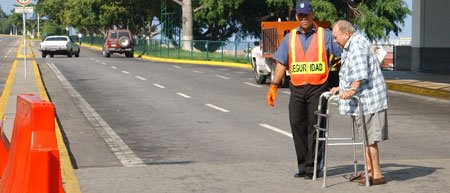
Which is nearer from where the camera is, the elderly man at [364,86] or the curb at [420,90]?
the elderly man at [364,86]

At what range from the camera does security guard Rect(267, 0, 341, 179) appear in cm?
826

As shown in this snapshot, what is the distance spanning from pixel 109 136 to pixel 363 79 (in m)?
5.69

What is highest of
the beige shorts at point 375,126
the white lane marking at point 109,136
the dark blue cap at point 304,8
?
the dark blue cap at point 304,8

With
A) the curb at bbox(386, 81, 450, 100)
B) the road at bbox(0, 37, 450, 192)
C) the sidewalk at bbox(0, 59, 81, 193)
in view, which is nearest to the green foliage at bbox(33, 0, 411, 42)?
the curb at bbox(386, 81, 450, 100)

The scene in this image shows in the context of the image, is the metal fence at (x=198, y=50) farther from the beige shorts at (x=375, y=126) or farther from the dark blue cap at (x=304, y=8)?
the beige shorts at (x=375, y=126)

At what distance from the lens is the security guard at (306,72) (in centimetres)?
826

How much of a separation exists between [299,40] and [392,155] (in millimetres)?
2894

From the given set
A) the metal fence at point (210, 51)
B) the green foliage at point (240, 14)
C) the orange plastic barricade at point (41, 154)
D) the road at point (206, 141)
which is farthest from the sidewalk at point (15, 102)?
the green foliage at point (240, 14)

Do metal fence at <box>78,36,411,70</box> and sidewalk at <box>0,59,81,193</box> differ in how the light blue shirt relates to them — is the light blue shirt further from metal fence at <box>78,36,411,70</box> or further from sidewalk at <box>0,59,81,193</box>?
metal fence at <box>78,36,411,70</box>

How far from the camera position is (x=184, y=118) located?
15.3 meters

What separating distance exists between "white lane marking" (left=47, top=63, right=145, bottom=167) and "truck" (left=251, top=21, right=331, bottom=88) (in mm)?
6272

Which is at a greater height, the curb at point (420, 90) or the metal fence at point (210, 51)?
the metal fence at point (210, 51)

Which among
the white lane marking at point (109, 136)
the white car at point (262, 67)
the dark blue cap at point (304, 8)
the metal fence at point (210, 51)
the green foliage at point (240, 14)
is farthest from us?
the green foliage at point (240, 14)

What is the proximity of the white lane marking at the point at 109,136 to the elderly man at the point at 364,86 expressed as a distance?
292cm
